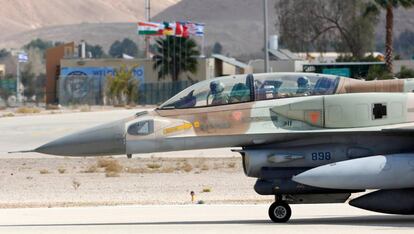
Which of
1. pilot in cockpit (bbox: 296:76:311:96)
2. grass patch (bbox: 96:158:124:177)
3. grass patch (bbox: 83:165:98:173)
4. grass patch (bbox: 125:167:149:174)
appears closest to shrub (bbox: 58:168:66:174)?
grass patch (bbox: 83:165:98:173)

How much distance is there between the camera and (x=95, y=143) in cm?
1628

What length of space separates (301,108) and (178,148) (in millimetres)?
1999

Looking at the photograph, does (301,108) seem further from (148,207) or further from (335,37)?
(335,37)

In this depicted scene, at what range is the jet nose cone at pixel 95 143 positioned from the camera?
53.4 feet

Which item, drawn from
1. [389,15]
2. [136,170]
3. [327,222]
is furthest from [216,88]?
[389,15]

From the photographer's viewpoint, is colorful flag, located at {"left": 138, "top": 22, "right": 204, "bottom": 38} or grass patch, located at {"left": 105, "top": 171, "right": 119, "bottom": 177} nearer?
grass patch, located at {"left": 105, "top": 171, "right": 119, "bottom": 177}

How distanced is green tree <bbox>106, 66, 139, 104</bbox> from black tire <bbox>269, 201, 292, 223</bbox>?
6867cm

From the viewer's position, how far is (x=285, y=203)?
53.8ft

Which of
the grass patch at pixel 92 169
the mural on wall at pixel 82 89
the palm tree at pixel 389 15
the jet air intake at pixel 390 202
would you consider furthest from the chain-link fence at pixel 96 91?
the jet air intake at pixel 390 202

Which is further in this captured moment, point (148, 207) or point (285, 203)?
point (148, 207)

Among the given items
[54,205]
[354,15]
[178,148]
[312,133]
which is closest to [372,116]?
[312,133]

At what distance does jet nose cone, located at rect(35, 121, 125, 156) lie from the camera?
53.4 feet

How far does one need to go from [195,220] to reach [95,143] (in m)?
2.18

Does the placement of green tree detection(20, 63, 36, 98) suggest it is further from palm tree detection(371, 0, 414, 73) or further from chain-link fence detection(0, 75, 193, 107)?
palm tree detection(371, 0, 414, 73)
